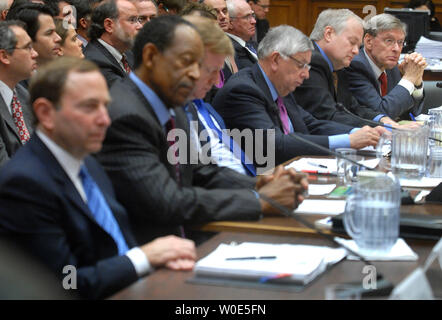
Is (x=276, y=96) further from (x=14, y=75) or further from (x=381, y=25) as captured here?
(x=381, y=25)

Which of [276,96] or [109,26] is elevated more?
[109,26]

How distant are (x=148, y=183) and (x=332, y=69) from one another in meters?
2.45

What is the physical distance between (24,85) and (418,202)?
85.9 inches

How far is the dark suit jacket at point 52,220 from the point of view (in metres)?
1.44

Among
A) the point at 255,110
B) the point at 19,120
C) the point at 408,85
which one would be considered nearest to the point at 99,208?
the point at 255,110

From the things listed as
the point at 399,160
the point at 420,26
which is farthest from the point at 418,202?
the point at 420,26

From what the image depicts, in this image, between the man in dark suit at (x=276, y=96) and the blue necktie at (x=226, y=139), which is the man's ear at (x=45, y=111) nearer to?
the blue necktie at (x=226, y=139)

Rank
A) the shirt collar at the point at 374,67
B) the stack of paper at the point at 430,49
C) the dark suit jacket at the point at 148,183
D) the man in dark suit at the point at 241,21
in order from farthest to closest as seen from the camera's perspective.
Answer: the stack of paper at the point at 430,49
the man in dark suit at the point at 241,21
the shirt collar at the point at 374,67
the dark suit jacket at the point at 148,183

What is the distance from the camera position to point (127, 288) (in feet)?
4.64

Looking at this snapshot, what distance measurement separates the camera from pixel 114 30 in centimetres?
408

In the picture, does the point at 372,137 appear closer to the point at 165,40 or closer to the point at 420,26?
the point at 165,40

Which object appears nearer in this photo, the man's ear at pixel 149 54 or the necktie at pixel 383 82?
the man's ear at pixel 149 54

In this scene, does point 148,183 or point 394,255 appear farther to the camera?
point 148,183

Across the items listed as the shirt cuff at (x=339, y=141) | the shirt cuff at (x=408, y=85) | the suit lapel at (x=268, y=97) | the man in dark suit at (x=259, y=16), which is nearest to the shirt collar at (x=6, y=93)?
the suit lapel at (x=268, y=97)
